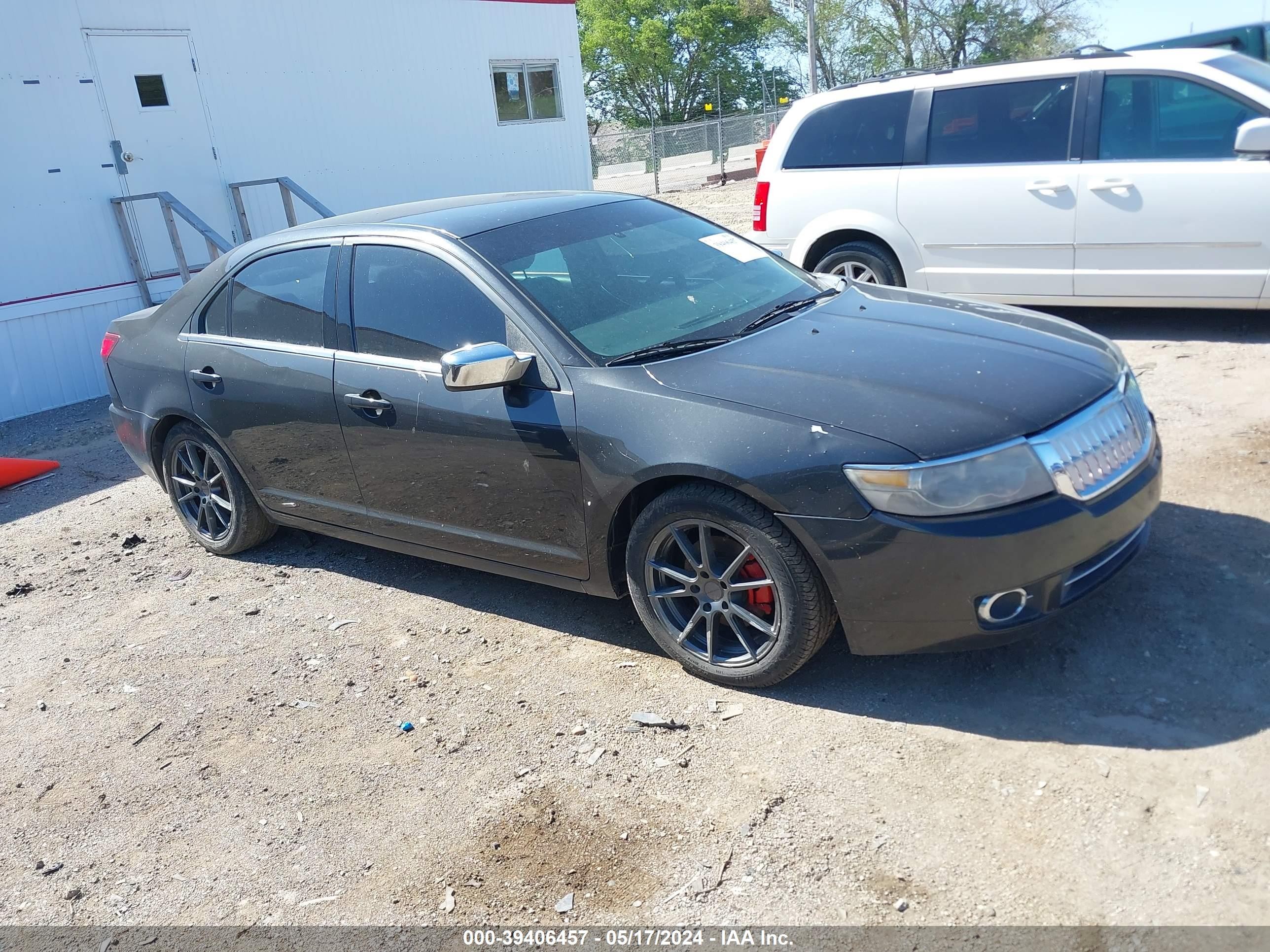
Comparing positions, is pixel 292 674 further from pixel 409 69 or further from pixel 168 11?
pixel 409 69

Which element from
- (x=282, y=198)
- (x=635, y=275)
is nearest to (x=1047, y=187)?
(x=635, y=275)

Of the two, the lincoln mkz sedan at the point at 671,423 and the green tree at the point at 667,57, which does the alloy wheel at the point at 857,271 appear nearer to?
the lincoln mkz sedan at the point at 671,423

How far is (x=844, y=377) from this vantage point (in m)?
3.52

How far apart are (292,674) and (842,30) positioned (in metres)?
48.3

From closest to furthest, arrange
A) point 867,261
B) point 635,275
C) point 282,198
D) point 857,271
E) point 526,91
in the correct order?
point 635,275 → point 867,261 → point 857,271 → point 282,198 → point 526,91

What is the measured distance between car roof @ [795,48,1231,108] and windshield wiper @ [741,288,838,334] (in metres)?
3.57

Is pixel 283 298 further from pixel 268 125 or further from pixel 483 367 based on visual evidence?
pixel 268 125

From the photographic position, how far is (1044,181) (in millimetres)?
7070

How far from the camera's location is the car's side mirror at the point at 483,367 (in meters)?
A: 3.70

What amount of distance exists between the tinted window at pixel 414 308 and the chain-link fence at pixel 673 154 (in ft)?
84.6

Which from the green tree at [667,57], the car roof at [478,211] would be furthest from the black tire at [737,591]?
the green tree at [667,57]

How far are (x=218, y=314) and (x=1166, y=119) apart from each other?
5879 millimetres

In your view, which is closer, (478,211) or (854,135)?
(478,211)

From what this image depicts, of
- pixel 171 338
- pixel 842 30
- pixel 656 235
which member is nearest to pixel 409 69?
pixel 171 338
